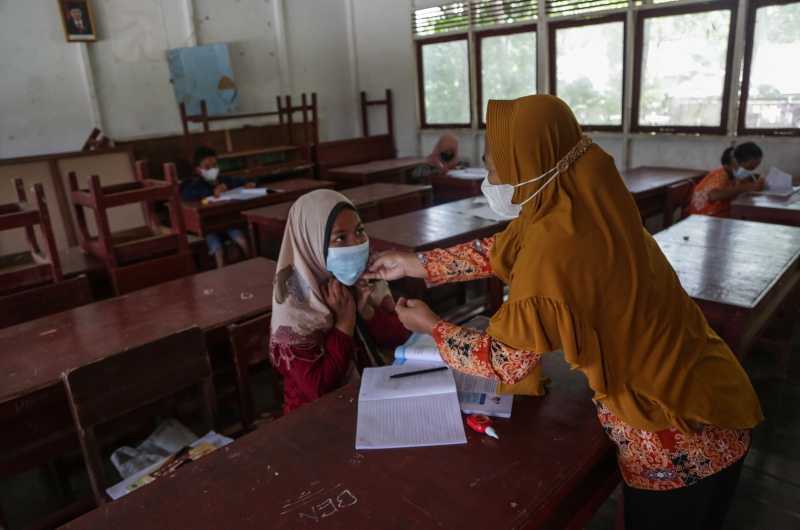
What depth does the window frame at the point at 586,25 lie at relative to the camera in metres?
5.09

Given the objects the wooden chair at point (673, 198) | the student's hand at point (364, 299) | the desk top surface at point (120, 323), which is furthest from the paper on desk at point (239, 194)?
the wooden chair at point (673, 198)

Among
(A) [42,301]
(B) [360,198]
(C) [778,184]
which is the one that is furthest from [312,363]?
(C) [778,184]

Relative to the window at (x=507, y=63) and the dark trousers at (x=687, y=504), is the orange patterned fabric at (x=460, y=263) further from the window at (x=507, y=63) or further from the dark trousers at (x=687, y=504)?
the window at (x=507, y=63)

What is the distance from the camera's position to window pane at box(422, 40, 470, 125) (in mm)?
6418

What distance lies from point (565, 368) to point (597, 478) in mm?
286

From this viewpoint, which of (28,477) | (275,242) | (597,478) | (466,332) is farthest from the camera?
(275,242)

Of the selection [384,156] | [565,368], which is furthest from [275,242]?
[384,156]

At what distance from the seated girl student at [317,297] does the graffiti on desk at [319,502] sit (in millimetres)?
558

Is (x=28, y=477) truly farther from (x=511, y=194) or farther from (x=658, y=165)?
(x=658, y=165)

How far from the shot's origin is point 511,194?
1.13m

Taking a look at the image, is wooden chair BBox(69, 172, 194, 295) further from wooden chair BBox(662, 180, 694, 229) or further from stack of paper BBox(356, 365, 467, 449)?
wooden chair BBox(662, 180, 694, 229)

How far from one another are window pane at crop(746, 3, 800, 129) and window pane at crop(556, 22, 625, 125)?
1.10m

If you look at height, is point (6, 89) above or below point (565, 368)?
above

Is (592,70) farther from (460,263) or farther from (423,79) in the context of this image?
(460,263)
